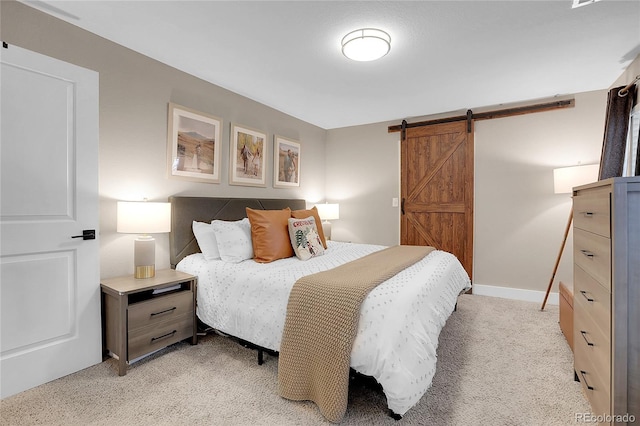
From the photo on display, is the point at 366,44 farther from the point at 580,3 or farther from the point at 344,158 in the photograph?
the point at 344,158

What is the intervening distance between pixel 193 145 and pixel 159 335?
1.79m

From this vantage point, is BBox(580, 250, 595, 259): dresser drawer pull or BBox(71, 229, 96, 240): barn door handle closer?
BBox(580, 250, 595, 259): dresser drawer pull

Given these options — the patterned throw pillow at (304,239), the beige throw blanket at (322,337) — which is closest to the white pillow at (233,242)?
the patterned throw pillow at (304,239)

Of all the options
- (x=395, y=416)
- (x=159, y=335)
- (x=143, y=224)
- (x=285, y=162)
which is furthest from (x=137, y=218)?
(x=285, y=162)

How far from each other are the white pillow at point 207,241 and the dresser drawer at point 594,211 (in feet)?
8.74

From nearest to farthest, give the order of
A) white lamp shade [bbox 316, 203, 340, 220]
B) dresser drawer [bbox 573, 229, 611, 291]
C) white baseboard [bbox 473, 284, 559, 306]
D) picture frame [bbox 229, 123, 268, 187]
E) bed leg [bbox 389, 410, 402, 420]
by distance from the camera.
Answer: dresser drawer [bbox 573, 229, 611, 291]
bed leg [bbox 389, 410, 402, 420]
picture frame [bbox 229, 123, 268, 187]
white baseboard [bbox 473, 284, 559, 306]
white lamp shade [bbox 316, 203, 340, 220]

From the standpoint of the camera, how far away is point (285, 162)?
4.30m

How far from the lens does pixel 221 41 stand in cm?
242

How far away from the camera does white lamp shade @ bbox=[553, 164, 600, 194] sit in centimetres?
304

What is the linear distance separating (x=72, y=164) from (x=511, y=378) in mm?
3371

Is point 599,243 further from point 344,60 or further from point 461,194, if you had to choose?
point 461,194

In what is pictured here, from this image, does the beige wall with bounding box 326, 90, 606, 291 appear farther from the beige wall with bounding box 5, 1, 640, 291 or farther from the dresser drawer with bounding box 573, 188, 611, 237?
the dresser drawer with bounding box 573, 188, 611, 237

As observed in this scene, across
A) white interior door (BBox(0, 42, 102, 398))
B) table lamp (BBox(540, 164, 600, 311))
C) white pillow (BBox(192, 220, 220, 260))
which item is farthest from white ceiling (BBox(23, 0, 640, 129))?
white pillow (BBox(192, 220, 220, 260))

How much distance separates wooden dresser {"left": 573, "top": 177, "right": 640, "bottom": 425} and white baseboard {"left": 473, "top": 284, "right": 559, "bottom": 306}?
242 cm
